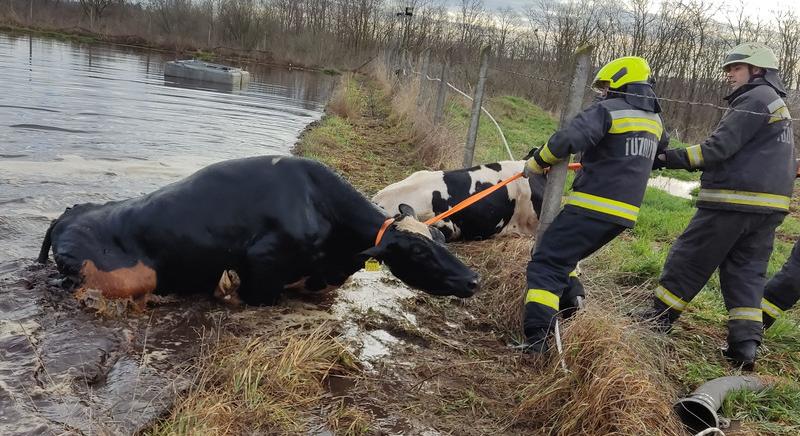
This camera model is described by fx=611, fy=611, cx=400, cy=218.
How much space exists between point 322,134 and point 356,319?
943 centimetres

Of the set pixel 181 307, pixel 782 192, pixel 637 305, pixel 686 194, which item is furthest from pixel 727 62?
pixel 686 194

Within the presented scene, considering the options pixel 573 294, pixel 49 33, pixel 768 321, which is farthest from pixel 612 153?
pixel 49 33

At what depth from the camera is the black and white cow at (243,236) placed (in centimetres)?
450

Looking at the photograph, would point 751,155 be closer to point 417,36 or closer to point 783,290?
point 783,290

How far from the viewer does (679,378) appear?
4.34 meters

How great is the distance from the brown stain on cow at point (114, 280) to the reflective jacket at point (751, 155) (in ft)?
13.8

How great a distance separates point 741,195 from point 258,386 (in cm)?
384

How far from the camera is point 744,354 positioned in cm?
469

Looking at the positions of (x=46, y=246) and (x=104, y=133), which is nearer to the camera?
(x=46, y=246)

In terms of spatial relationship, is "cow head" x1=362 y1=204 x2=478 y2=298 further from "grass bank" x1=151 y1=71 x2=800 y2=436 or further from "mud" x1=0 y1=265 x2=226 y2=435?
Result: "mud" x1=0 y1=265 x2=226 y2=435

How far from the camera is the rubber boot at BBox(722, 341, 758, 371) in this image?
15.3 feet

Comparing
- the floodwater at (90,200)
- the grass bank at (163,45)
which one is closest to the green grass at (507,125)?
the floodwater at (90,200)

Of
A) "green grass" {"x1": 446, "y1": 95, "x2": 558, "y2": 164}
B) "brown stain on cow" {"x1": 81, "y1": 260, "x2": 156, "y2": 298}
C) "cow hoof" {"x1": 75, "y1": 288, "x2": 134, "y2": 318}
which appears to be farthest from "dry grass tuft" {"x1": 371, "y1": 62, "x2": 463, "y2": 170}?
"cow hoof" {"x1": 75, "y1": 288, "x2": 134, "y2": 318}

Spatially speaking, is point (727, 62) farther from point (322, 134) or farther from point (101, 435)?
point (322, 134)
